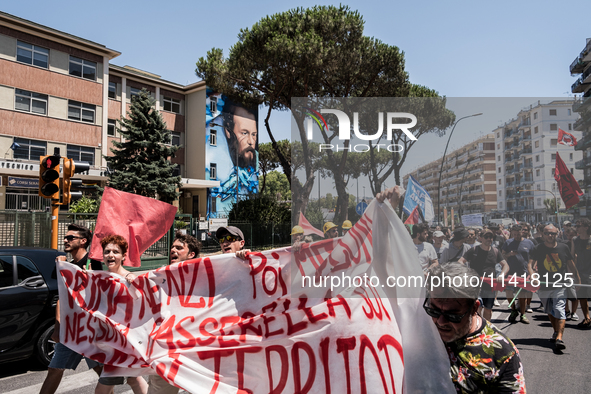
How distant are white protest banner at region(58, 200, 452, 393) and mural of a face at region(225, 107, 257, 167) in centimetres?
3452

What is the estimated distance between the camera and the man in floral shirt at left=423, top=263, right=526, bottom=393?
6.74 ft

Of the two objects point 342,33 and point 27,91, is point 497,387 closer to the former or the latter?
point 342,33

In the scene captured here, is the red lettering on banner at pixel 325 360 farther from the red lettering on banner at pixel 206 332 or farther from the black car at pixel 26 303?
the black car at pixel 26 303

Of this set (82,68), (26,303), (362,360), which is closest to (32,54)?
(82,68)

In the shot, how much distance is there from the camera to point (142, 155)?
24922mm

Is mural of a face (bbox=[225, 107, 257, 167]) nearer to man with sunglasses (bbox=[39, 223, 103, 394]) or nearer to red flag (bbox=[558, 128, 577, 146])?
man with sunglasses (bbox=[39, 223, 103, 394])

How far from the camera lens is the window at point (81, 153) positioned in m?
26.9

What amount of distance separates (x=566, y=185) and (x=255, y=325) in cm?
275

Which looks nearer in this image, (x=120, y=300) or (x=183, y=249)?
(x=120, y=300)

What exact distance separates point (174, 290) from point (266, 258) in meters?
0.84

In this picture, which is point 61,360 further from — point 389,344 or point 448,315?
point 448,315

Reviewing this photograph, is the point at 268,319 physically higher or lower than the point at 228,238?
lower

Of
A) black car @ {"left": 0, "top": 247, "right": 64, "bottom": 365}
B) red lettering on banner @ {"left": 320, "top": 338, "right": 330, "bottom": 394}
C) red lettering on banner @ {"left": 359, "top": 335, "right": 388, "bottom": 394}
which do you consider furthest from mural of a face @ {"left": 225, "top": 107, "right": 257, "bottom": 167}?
red lettering on banner @ {"left": 359, "top": 335, "right": 388, "bottom": 394}

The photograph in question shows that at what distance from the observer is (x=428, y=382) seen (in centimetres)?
225
